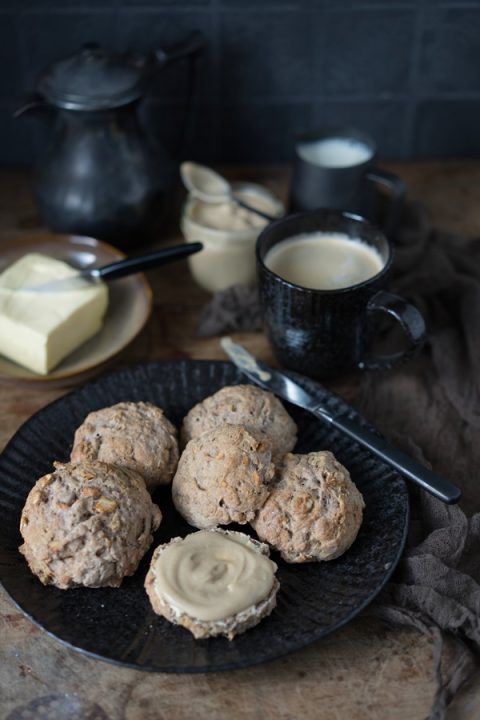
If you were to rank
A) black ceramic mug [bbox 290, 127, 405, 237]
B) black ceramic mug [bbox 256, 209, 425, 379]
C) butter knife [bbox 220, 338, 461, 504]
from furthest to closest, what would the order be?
black ceramic mug [bbox 290, 127, 405, 237] < black ceramic mug [bbox 256, 209, 425, 379] < butter knife [bbox 220, 338, 461, 504]

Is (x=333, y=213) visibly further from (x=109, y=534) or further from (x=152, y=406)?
(x=109, y=534)

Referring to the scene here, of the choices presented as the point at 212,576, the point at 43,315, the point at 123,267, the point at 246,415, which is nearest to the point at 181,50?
the point at 123,267

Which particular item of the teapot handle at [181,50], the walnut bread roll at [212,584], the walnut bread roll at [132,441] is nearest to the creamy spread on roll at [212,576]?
the walnut bread roll at [212,584]

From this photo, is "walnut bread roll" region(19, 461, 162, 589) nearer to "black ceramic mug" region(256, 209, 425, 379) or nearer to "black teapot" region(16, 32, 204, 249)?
"black ceramic mug" region(256, 209, 425, 379)

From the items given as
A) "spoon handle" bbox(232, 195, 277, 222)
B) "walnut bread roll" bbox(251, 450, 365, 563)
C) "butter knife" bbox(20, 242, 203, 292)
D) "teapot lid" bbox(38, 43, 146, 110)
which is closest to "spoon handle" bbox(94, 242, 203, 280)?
"butter knife" bbox(20, 242, 203, 292)

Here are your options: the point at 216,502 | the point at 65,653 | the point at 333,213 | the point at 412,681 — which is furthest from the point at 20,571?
the point at 333,213

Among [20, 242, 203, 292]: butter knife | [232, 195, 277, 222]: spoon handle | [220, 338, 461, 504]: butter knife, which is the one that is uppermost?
[232, 195, 277, 222]: spoon handle

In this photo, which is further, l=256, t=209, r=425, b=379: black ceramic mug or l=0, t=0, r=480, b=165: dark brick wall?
l=0, t=0, r=480, b=165: dark brick wall

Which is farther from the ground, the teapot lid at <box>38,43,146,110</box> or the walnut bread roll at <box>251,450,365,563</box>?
the teapot lid at <box>38,43,146,110</box>

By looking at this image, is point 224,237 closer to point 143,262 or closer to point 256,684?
point 143,262
